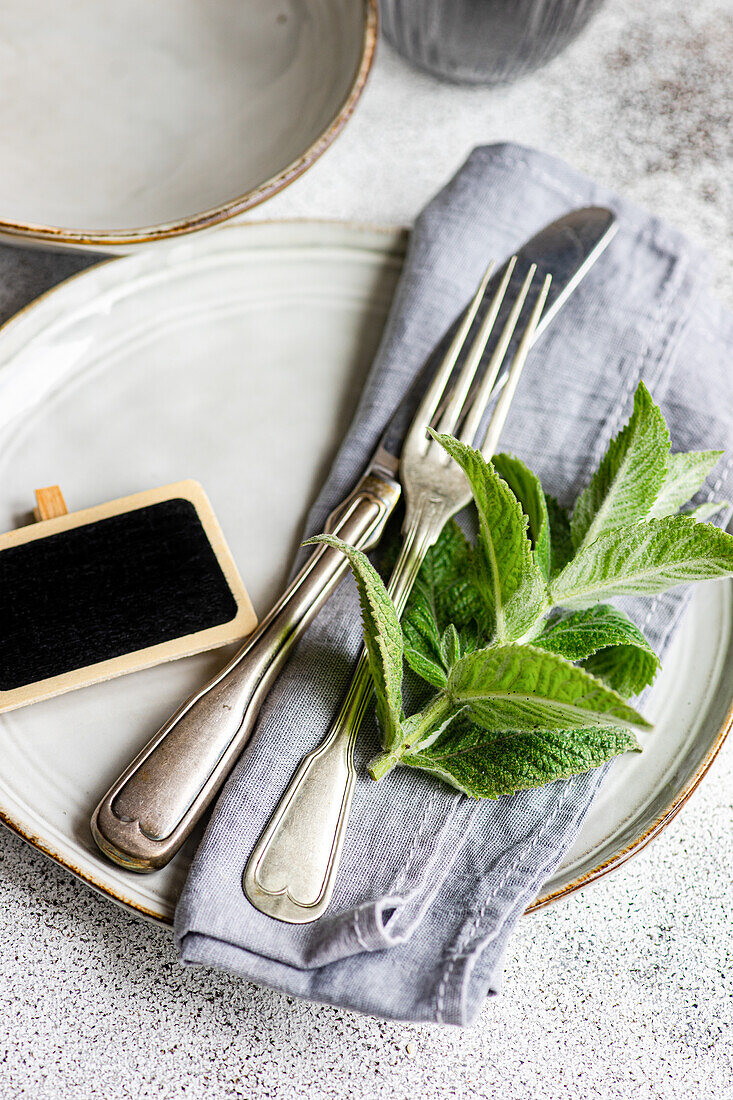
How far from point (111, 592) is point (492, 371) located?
0.83ft

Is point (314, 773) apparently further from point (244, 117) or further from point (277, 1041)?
point (244, 117)

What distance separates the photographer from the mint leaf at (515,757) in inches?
15.9

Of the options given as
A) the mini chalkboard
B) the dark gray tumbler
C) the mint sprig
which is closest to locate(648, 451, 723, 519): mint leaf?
the mint sprig

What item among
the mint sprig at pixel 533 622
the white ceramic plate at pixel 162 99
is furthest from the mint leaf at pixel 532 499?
the white ceramic plate at pixel 162 99

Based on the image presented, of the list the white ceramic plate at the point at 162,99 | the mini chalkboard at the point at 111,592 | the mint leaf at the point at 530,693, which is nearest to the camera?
the mint leaf at the point at 530,693

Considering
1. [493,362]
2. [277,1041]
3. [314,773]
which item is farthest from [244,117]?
[277,1041]

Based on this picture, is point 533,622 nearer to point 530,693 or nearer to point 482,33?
point 530,693

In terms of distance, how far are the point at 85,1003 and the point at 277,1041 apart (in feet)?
0.29

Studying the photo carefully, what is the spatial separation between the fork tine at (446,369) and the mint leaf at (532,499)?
5 centimetres

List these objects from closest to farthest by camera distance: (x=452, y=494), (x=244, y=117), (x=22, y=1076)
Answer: (x=22, y=1076) → (x=452, y=494) → (x=244, y=117)

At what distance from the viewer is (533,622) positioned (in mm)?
421

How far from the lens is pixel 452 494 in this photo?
50 cm

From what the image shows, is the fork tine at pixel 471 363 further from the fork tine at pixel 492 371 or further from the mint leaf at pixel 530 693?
the mint leaf at pixel 530 693

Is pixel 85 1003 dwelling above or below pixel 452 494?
below
